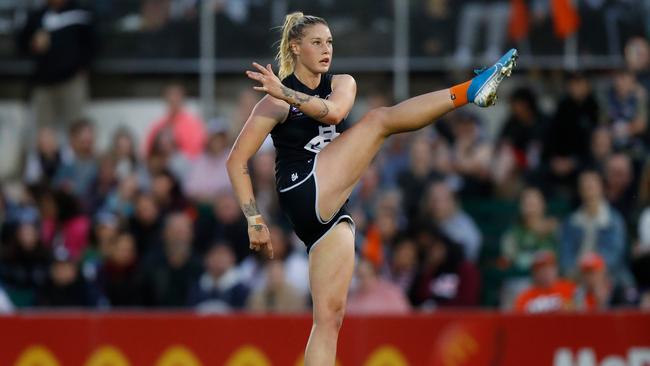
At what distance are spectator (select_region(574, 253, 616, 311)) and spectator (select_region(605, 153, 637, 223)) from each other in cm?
83

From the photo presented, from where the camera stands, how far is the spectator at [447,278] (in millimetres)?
13008

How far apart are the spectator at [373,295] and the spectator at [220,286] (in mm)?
1054

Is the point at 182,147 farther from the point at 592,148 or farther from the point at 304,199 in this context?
the point at 304,199

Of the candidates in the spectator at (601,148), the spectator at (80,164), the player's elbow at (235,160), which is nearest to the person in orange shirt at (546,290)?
the spectator at (601,148)

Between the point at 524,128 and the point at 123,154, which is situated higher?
the point at 524,128

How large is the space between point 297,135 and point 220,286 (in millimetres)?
4958

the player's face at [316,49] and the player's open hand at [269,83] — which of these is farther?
the player's face at [316,49]

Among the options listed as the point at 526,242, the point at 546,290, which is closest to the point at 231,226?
the point at 526,242

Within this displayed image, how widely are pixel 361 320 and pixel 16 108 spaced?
283 inches

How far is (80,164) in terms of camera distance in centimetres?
1577

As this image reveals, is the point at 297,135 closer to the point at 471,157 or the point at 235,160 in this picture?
the point at 235,160

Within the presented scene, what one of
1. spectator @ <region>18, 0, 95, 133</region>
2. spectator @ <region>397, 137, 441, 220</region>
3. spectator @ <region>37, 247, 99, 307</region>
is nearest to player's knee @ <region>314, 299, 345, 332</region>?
spectator @ <region>397, 137, 441, 220</region>

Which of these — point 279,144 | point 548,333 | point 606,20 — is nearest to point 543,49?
point 606,20

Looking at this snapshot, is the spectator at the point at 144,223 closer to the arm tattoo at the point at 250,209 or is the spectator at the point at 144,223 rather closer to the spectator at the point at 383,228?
the spectator at the point at 383,228
